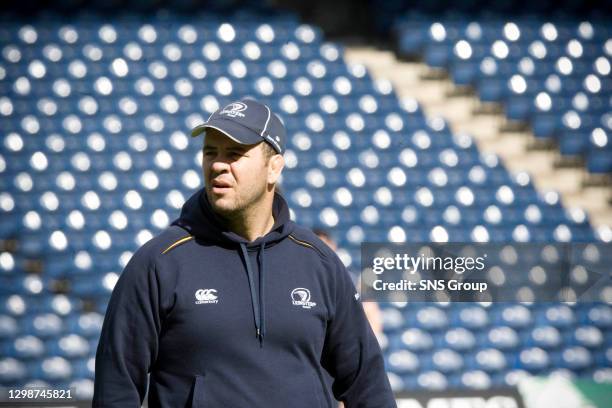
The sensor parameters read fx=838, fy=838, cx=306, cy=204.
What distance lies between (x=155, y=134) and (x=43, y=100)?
104cm

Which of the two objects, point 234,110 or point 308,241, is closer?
point 234,110

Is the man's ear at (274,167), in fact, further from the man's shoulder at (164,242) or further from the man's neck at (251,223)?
the man's shoulder at (164,242)

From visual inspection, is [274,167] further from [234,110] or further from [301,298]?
[301,298]

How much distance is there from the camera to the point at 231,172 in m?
1.73

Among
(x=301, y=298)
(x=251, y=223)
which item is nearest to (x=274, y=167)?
(x=251, y=223)

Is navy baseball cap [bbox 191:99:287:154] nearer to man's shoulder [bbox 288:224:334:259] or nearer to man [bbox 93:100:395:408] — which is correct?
man [bbox 93:100:395:408]

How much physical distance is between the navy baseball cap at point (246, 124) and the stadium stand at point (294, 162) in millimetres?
4635

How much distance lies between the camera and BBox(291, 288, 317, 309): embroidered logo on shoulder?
5.78ft

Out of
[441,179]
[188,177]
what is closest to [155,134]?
[188,177]

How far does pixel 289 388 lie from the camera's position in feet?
5.61

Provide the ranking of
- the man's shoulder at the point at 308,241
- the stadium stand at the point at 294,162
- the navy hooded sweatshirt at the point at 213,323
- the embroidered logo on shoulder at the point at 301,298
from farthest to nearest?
the stadium stand at the point at 294,162 → the man's shoulder at the point at 308,241 → the embroidered logo on shoulder at the point at 301,298 → the navy hooded sweatshirt at the point at 213,323

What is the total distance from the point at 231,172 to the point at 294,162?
5.30 m

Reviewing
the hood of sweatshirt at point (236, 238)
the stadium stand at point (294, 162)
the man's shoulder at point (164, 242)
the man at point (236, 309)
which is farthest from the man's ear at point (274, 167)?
the stadium stand at point (294, 162)

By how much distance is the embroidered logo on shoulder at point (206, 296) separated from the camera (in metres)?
1.67
